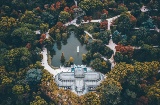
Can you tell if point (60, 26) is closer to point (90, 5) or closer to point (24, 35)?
point (24, 35)

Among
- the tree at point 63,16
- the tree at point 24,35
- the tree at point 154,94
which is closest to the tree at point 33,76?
the tree at point 24,35

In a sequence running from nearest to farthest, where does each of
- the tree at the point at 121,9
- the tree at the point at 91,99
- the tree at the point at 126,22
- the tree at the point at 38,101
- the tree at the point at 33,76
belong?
the tree at the point at 91,99
the tree at the point at 38,101
the tree at the point at 33,76
the tree at the point at 126,22
the tree at the point at 121,9

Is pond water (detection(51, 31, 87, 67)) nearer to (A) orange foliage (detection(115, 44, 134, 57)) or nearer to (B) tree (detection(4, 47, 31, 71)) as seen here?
(B) tree (detection(4, 47, 31, 71))

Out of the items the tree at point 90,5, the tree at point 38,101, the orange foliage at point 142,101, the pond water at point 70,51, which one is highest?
the tree at point 90,5

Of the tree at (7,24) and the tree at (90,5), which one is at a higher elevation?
the tree at (90,5)

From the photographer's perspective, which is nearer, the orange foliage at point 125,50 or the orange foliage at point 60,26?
the orange foliage at point 125,50

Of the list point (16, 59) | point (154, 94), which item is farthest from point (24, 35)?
point (154, 94)

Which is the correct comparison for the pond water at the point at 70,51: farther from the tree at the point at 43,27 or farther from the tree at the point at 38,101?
the tree at the point at 38,101

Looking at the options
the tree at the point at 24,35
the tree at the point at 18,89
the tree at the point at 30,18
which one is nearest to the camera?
the tree at the point at 18,89
